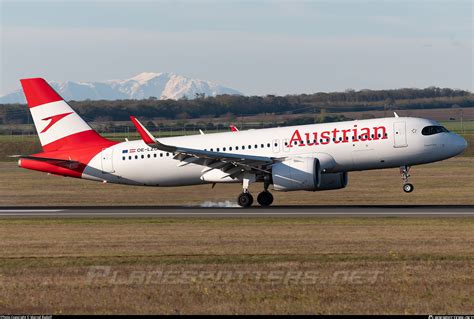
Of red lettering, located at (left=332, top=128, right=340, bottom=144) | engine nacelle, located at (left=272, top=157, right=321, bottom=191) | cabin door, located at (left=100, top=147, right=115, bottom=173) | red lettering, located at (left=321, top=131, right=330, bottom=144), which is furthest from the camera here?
cabin door, located at (left=100, top=147, right=115, bottom=173)

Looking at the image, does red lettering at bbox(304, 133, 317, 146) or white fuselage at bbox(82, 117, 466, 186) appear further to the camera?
red lettering at bbox(304, 133, 317, 146)

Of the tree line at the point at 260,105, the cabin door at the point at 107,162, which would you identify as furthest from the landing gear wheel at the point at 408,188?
the tree line at the point at 260,105

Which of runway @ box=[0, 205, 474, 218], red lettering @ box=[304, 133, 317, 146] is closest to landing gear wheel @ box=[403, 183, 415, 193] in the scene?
runway @ box=[0, 205, 474, 218]

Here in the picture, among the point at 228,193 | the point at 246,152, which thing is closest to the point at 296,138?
the point at 246,152

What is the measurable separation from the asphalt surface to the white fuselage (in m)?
2.16

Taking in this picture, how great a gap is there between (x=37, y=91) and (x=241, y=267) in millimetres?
28444

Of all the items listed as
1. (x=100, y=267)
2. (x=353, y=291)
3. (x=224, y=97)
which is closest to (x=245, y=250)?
(x=100, y=267)

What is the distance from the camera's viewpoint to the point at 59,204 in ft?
170

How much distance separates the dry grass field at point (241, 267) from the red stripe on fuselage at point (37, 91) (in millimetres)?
14139

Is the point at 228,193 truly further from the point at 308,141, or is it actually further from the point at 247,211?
the point at 247,211

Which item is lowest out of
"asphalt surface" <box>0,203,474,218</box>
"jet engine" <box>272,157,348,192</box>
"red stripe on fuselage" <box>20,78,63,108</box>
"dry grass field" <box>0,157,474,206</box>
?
"dry grass field" <box>0,157,474,206</box>

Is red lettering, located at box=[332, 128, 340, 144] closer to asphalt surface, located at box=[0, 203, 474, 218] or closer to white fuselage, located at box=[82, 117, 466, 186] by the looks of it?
white fuselage, located at box=[82, 117, 466, 186]

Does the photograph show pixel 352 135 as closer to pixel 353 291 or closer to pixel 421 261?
pixel 421 261

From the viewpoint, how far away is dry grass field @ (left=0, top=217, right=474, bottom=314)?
18766 mm
